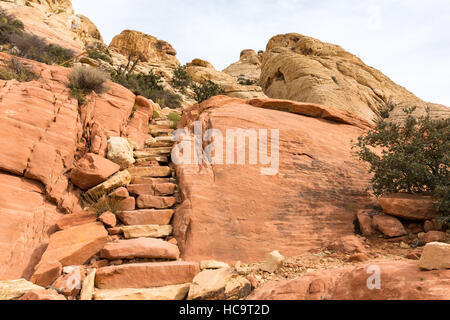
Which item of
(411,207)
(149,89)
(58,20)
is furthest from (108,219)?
(58,20)

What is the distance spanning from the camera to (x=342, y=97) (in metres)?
14.1

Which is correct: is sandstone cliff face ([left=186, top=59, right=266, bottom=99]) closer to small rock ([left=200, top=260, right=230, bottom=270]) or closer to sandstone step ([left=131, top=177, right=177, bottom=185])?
sandstone step ([left=131, top=177, right=177, bottom=185])

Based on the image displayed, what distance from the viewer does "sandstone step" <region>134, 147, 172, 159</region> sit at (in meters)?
6.07

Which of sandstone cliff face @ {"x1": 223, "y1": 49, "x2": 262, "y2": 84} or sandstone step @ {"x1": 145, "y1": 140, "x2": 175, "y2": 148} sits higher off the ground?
sandstone cliff face @ {"x1": 223, "y1": 49, "x2": 262, "y2": 84}

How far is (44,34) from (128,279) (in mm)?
19741

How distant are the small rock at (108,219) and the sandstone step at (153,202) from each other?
0.60 m

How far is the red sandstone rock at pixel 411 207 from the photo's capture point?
13.0ft

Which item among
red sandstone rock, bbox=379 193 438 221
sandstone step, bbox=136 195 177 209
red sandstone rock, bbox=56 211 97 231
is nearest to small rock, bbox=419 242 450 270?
red sandstone rock, bbox=379 193 438 221

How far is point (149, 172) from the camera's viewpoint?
5402 millimetres

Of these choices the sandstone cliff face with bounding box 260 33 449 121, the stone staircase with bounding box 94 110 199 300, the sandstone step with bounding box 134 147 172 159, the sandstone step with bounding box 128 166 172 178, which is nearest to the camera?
the stone staircase with bounding box 94 110 199 300

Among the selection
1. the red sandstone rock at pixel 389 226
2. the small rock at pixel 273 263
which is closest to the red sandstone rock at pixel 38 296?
the small rock at pixel 273 263

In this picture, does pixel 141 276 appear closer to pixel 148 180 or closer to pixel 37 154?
pixel 148 180
